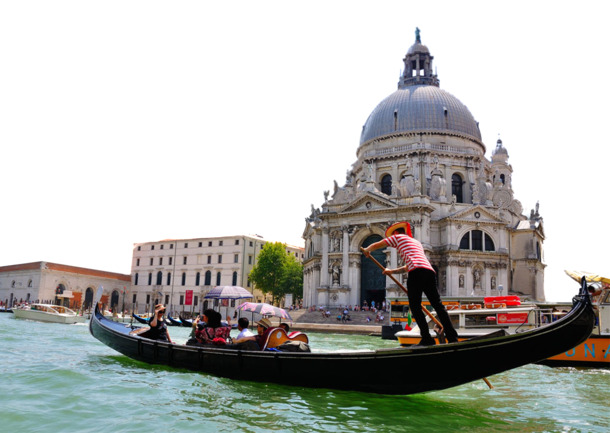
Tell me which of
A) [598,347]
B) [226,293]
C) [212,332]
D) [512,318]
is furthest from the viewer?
[226,293]

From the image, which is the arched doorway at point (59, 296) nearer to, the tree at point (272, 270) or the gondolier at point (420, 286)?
the tree at point (272, 270)

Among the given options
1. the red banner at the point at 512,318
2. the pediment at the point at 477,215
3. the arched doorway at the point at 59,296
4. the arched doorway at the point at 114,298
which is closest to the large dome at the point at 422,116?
the pediment at the point at 477,215

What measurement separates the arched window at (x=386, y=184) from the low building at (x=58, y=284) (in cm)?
3126

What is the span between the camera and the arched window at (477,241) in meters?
40.8

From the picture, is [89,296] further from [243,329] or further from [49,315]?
[243,329]

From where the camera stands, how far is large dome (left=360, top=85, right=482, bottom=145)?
46.9 metres

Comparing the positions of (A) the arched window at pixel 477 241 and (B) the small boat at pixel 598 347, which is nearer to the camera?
(B) the small boat at pixel 598 347

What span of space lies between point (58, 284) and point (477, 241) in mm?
47769

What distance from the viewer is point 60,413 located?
7578 mm

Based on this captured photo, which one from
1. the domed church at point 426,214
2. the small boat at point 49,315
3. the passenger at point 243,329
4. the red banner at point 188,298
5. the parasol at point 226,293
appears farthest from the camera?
the red banner at point 188,298

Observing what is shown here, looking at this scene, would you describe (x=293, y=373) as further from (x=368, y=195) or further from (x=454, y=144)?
(x=454, y=144)

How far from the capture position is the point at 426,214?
4019cm

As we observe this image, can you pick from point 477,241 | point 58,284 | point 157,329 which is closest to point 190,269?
point 58,284

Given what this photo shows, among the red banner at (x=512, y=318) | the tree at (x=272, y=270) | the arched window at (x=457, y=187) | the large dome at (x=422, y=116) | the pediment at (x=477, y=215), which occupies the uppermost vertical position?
the large dome at (x=422, y=116)
